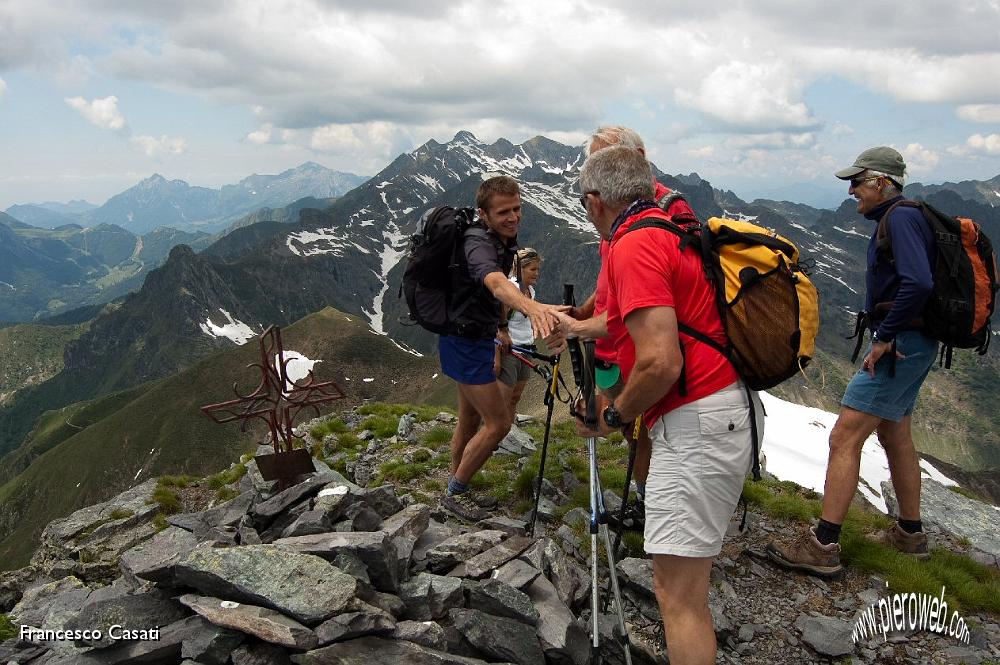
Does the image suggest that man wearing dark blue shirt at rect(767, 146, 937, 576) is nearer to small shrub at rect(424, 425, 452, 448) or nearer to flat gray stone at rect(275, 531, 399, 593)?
flat gray stone at rect(275, 531, 399, 593)

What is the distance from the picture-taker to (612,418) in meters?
4.67

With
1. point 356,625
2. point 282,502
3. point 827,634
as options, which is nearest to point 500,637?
point 356,625

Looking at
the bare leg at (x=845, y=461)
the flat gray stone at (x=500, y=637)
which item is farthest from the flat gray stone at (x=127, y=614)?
the bare leg at (x=845, y=461)

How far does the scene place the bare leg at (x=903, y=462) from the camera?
23.7 feet

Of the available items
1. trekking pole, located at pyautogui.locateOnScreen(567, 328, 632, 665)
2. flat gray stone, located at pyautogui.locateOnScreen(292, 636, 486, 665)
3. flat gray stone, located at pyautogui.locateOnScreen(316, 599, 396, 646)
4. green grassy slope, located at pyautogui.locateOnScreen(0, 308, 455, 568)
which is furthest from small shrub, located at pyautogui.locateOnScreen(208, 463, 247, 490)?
green grassy slope, located at pyautogui.locateOnScreen(0, 308, 455, 568)

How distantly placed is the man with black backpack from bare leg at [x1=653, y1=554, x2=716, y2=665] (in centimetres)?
228

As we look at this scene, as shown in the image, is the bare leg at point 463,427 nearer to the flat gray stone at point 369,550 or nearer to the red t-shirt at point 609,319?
the flat gray stone at point 369,550

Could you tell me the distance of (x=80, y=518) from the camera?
444 inches

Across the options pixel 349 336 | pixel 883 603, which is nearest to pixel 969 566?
pixel 883 603

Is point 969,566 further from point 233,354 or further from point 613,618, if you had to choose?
point 233,354

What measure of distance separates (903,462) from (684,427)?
190 inches

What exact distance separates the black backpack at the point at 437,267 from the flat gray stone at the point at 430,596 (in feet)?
10.3

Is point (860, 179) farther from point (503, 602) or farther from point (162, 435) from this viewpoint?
point (162, 435)

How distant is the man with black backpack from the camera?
6.40m
